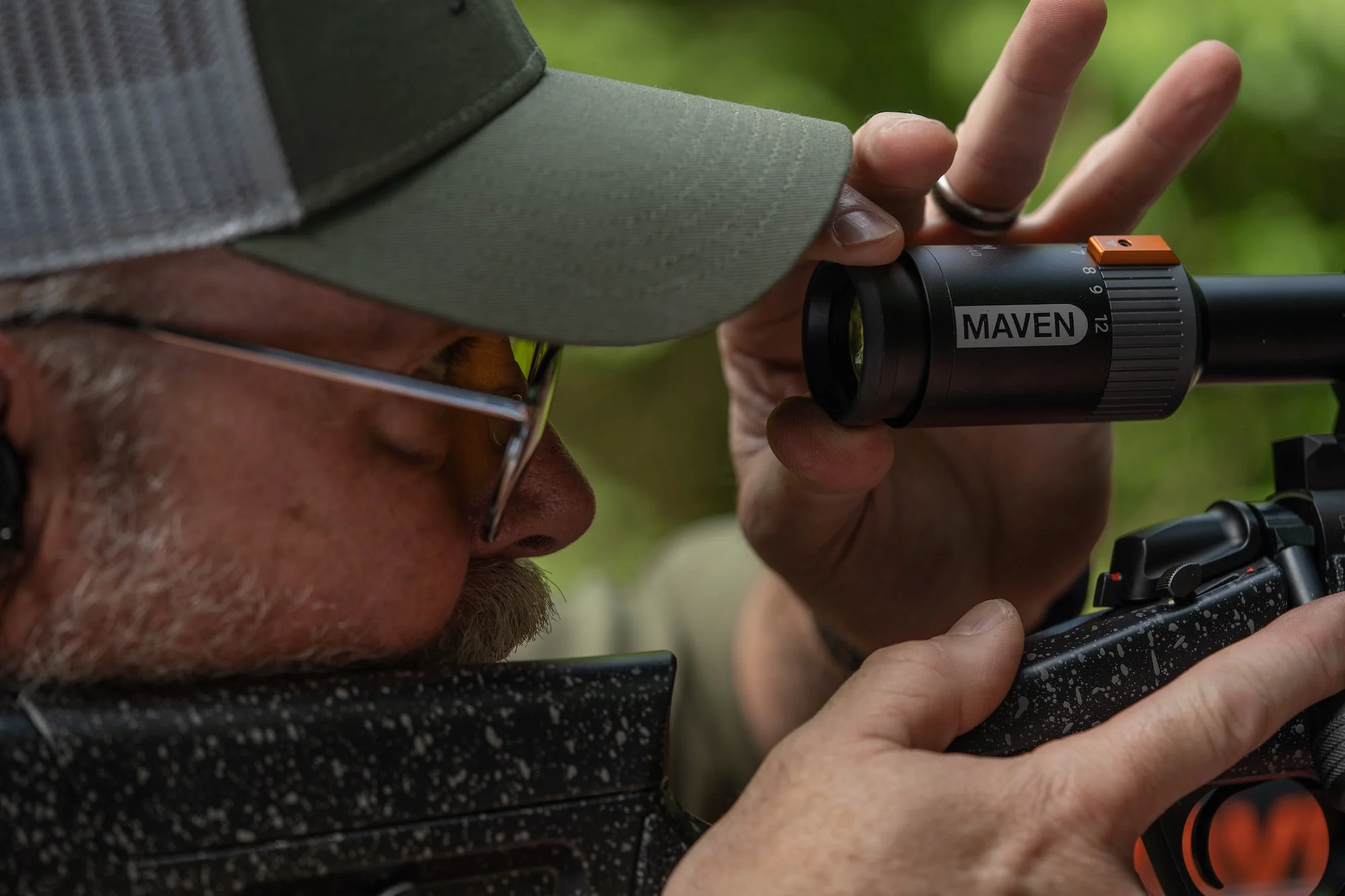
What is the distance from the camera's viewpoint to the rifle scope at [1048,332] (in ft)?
2.17

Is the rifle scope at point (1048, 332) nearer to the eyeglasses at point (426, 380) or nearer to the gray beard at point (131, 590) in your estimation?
the eyeglasses at point (426, 380)

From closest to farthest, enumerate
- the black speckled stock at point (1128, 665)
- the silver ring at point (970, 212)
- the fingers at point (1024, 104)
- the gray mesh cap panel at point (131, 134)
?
the gray mesh cap panel at point (131, 134) < the black speckled stock at point (1128, 665) < the fingers at point (1024, 104) < the silver ring at point (970, 212)

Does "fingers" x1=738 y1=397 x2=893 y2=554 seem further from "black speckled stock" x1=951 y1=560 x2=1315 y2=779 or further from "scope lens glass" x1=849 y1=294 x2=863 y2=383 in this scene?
"black speckled stock" x1=951 y1=560 x2=1315 y2=779

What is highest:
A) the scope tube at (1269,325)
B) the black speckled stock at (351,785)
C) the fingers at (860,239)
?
the fingers at (860,239)

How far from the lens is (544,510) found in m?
0.75

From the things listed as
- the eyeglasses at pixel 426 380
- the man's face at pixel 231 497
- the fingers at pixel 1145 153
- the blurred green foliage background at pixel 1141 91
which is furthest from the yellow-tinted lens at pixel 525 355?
the blurred green foliage background at pixel 1141 91

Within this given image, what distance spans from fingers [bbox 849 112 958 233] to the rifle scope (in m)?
0.10

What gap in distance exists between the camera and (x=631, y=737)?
0.59 meters

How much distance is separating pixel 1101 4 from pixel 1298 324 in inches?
11.1

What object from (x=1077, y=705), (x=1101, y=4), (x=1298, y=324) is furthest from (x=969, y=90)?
(x=1077, y=705)

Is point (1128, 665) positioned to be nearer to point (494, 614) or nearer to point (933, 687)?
point (933, 687)

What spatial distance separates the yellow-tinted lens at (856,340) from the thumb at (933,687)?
0.58ft

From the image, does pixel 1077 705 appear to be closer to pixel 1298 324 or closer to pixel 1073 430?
pixel 1298 324

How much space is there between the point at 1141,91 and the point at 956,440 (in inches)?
32.0
